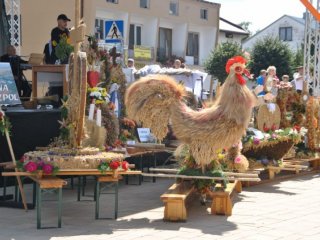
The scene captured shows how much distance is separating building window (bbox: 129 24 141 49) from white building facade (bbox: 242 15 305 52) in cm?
2790

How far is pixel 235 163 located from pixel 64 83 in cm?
328

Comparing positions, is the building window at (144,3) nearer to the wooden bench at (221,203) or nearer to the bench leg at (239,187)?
the bench leg at (239,187)

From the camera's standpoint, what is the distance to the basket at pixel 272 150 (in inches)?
459

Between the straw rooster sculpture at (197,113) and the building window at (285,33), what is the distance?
57.7 m

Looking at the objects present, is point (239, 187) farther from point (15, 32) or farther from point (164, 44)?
point (164, 44)

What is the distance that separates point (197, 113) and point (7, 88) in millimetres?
3482

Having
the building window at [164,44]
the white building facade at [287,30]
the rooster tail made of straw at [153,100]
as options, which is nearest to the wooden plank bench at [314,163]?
the rooster tail made of straw at [153,100]

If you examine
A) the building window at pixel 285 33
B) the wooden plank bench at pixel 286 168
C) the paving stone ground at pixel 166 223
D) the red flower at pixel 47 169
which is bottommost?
the paving stone ground at pixel 166 223

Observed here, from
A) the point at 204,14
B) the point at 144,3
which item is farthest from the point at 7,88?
the point at 204,14

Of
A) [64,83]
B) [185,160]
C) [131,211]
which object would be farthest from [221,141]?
[64,83]

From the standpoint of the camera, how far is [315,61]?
15.2m

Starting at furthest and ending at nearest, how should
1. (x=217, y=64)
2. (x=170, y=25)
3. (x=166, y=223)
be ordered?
(x=217, y=64) < (x=170, y=25) < (x=166, y=223)

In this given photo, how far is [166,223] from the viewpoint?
7980mm

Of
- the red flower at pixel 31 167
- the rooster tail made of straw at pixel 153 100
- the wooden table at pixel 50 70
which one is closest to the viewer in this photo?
the red flower at pixel 31 167
